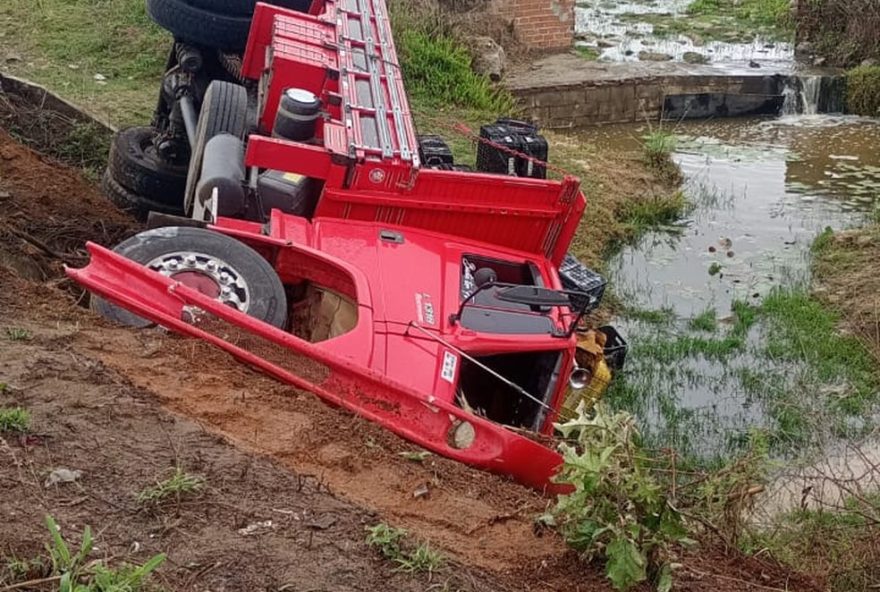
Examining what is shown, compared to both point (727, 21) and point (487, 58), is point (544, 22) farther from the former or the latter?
point (727, 21)

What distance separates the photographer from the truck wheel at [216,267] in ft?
18.4

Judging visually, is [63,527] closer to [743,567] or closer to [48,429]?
[48,429]

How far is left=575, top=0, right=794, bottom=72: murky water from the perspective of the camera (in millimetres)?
19078

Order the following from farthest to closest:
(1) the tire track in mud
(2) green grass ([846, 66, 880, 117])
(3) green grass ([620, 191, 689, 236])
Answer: (2) green grass ([846, 66, 880, 117]) → (3) green grass ([620, 191, 689, 236]) → (1) the tire track in mud

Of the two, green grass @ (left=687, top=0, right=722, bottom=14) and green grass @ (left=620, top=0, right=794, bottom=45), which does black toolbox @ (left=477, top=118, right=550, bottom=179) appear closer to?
green grass @ (left=620, top=0, right=794, bottom=45)

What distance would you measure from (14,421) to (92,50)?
10179 millimetres

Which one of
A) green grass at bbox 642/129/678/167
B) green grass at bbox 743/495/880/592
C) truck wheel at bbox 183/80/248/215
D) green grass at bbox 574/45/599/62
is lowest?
green grass at bbox 642/129/678/167

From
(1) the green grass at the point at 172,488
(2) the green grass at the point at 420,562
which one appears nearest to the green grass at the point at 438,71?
(1) the green grass at the point at 172,488

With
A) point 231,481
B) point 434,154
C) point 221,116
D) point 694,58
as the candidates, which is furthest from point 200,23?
point 694,58

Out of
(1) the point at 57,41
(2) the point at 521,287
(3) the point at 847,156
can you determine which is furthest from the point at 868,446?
(1) the point at 57,41

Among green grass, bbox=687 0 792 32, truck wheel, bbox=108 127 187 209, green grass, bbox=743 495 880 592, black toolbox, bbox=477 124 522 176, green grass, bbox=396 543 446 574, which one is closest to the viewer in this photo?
green grass, bbox=396 543 446 574

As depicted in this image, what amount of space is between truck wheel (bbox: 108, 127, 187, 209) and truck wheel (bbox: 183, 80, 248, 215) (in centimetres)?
115

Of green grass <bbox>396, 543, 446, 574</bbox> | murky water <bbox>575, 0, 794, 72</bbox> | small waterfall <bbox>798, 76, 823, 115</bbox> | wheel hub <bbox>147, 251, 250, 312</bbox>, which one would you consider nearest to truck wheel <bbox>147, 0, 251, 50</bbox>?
wheel hub <bbox>147, 251, 250, 312</bbox>

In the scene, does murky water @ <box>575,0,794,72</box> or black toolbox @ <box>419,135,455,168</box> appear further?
murky water @ <box>575,0,794,72</box>
